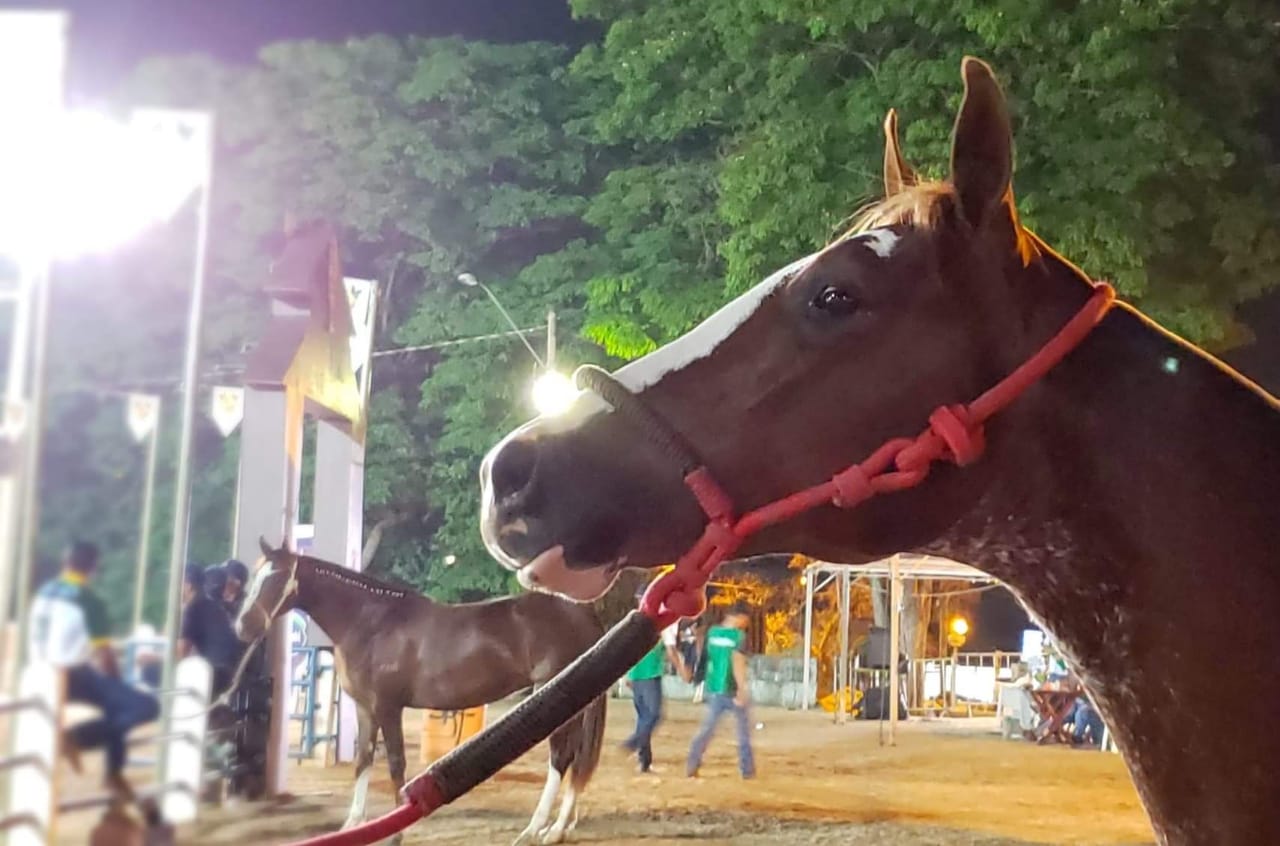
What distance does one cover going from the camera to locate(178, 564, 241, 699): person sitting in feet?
12.3

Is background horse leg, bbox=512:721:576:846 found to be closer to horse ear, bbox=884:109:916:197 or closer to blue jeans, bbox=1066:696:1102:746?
horse ear, bbox=884:109:916:197

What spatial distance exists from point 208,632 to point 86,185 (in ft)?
11.6

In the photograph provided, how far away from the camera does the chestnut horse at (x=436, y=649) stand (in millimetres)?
6812

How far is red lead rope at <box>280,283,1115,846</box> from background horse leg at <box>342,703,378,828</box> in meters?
5.48

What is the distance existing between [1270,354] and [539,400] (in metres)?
6.09

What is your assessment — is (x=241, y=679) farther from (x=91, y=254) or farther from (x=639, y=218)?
(x=639, y=218)

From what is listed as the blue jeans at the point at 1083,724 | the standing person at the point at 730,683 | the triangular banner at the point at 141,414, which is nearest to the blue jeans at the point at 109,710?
the triangular banner at the point at 141,414

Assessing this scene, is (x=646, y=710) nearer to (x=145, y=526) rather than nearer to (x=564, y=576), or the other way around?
(x=145, y=526)

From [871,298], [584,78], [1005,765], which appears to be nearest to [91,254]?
[871,298]

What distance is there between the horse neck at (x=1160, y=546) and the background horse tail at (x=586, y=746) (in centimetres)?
574

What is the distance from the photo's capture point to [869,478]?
4.28ft

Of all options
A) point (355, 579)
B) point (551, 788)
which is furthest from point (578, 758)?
point (355, 579)

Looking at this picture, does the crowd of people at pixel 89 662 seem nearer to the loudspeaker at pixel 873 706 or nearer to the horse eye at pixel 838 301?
the horse eye at pixel 838 301

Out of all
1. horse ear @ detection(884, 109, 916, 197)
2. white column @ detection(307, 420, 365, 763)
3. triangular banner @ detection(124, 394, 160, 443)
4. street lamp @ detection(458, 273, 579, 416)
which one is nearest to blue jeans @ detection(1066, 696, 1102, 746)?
street lamp @ detection(458, 273, 579, 416)
